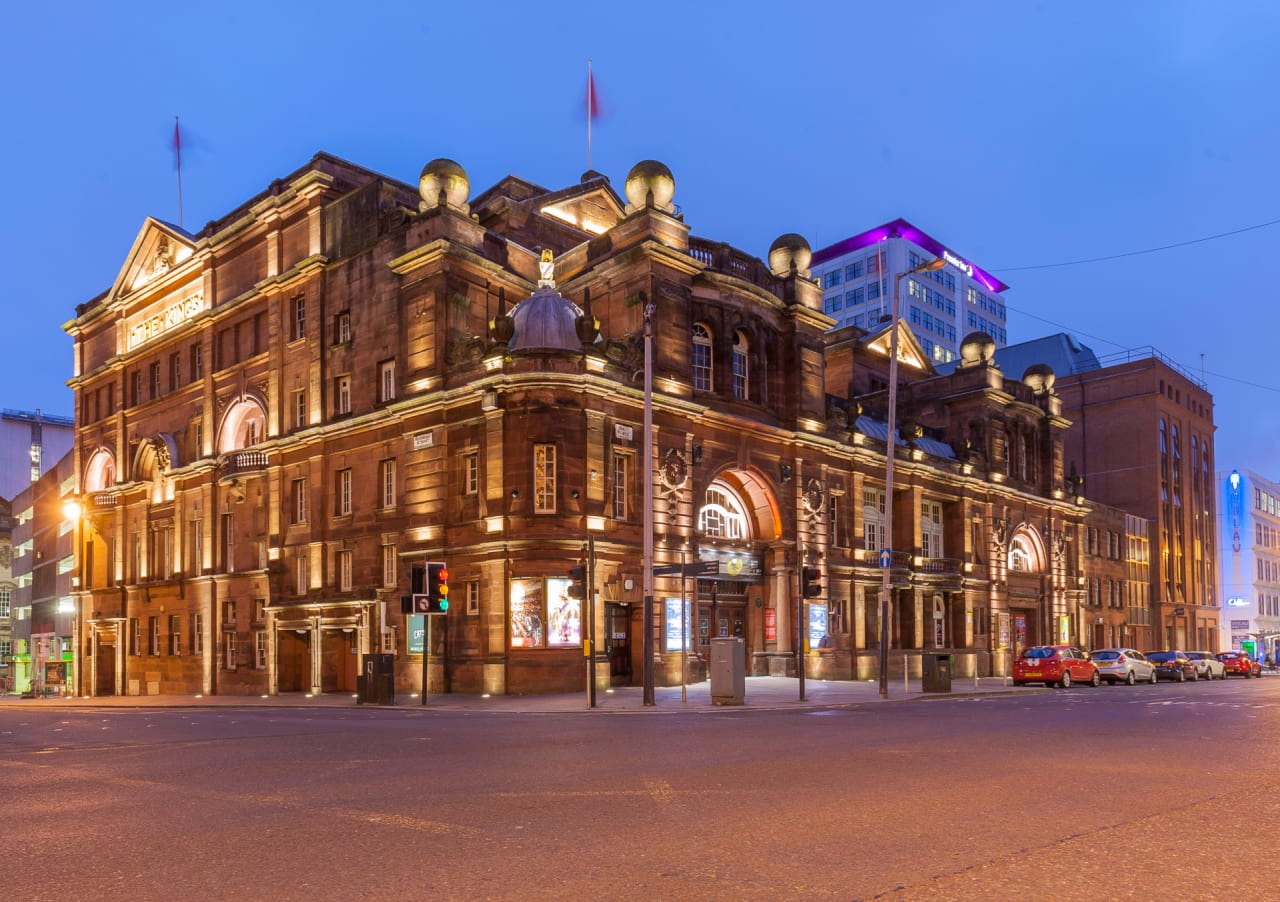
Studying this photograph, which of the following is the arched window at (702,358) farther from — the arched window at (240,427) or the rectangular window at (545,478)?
the arched window at (240,427)

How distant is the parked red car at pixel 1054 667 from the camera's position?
36.5 m

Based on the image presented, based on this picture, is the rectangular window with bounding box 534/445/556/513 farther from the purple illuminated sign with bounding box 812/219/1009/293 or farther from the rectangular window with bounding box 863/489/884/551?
the purple illuminated sign with bounding box 812/219/1009/293

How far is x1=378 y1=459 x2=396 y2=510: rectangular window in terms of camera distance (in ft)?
124

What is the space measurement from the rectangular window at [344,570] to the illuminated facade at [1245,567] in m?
72.1

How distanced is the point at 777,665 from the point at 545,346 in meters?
15.2

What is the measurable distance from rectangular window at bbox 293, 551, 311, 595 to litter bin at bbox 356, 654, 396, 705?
11249mm

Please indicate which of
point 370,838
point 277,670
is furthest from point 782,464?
point 370,838

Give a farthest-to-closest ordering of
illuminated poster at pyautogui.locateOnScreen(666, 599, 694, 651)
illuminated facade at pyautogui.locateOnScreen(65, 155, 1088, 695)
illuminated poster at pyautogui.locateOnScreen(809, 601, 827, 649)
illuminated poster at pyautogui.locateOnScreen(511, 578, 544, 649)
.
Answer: illuminated poster at pyautogui.locateOnScreen(809, 601, 827, 649), illuminated poster at pyautogui.locateOnScreen(666, 599, 694, 651), illuminated facade at pyautogui.locateOnScreen(65, 155, 1088, 695), illuminated poster at pyautogui.locateOnScreen(511, 578, 544, 649)

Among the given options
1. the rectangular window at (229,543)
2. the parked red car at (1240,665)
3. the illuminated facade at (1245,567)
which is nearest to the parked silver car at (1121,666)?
the parked red car at (1240,665)

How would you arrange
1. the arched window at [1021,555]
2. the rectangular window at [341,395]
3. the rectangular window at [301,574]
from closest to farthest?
the rectangular window at [341,395] → the rectangular window at [301,574] → the arched window at [1021,555]

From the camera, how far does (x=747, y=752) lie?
13859 mm

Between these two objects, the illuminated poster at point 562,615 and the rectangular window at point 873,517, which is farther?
the rectangular window at point 873,517

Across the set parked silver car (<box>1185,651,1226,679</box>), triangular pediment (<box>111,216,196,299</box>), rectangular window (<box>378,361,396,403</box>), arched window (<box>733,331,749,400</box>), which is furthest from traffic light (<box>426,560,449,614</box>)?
parked silver car (<box>1185,651,1226,679</box>)

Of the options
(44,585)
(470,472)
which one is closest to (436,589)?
(470,472)
